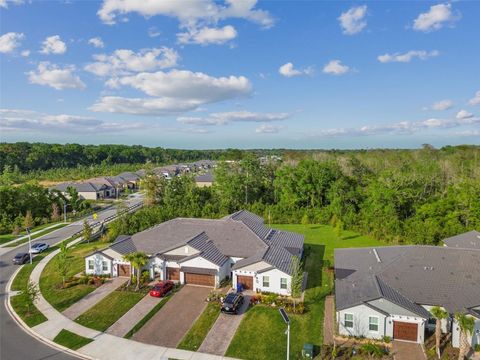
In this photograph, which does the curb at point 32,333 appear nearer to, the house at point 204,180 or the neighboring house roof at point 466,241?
the neighboring house roof at point 466,241

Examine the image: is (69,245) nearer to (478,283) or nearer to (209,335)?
(209,335)

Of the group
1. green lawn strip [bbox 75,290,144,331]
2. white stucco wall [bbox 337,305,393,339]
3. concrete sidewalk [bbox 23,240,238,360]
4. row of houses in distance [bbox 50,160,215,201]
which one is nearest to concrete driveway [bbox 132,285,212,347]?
concrete sidewalk [bbox 23,240,238,360]

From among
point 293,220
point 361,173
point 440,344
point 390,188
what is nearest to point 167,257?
point 440,344

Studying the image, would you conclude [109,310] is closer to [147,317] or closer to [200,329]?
[147,317]

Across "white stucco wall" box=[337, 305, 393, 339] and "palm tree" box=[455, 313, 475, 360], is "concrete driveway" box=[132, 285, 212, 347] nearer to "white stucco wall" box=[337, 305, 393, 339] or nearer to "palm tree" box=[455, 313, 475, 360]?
"white stucco wall" box=[337, 305, 393, 339]

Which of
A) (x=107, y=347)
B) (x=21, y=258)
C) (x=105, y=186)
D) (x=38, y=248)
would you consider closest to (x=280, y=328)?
(x=107, y=347)

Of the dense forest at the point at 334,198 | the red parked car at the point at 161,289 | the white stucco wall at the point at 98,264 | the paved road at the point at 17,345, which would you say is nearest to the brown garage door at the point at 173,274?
the red parked car at the point at 161,289
